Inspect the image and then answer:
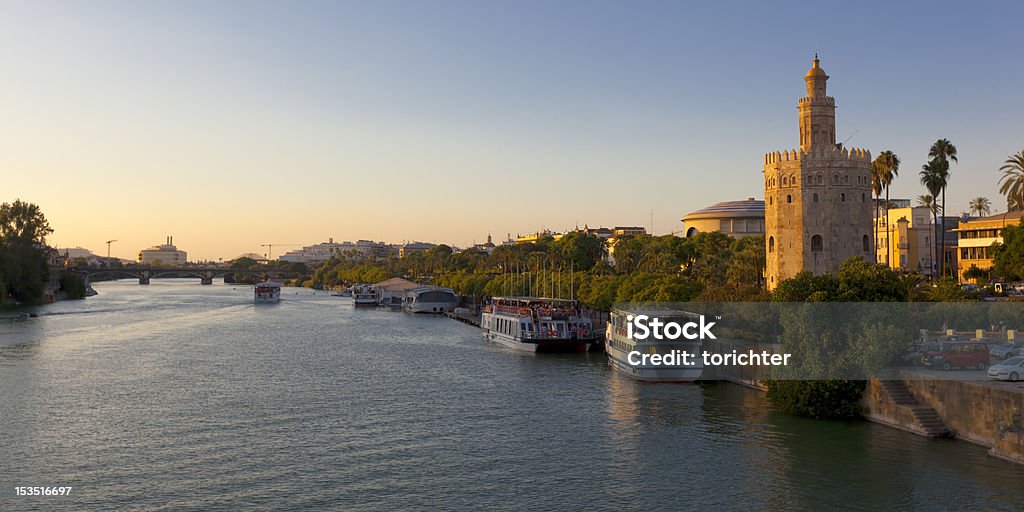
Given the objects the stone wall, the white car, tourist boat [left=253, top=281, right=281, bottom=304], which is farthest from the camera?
tourist boat [left=253, top=281, right=281, bottom=304]

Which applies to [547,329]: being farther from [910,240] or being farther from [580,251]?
[580,251]

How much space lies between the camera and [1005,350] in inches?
1820

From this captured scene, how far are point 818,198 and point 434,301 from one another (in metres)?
93.2

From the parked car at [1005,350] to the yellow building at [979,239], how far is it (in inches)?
2614

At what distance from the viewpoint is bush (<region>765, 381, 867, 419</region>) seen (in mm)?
43688

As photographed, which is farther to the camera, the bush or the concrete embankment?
the bush

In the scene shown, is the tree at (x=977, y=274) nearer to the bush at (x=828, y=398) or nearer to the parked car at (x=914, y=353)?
the parked car at (x=914, y=353)

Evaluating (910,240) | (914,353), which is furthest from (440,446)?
(910,240)

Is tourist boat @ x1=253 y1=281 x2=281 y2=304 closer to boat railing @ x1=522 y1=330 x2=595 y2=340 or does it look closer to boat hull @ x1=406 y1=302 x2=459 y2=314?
boat hull @ x1=406 y1=302 x2=459 y2=314

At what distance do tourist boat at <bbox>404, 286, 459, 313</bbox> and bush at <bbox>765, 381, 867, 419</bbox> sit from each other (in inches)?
4399

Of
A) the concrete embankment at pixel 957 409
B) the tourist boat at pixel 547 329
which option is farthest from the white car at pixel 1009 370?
the tourist boat at pixel 547 329

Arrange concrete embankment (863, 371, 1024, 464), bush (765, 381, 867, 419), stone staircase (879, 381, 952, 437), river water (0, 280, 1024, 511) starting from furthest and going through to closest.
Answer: bush (765, 381, 867, 419)
stone staircase (879, 381, 952, 437)
concrete embankment (863, 371, 1024, 464)
river water (0, 280, 1024, 511)

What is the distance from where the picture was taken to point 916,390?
4138cm

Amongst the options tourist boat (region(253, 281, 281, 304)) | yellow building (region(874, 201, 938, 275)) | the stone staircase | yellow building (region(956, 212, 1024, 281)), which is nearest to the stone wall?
the stone staircase
